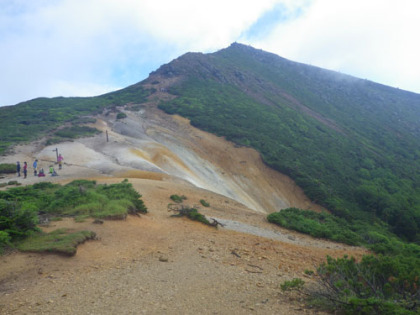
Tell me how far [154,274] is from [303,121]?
161 ft

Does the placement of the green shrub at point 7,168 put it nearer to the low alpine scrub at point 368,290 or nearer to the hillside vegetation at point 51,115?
the hillside vegetation at point 51,115

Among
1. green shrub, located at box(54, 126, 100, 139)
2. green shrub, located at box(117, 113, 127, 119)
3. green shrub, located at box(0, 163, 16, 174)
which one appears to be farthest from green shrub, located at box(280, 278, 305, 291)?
green shrub, located at box(117, 113, 127, 119)

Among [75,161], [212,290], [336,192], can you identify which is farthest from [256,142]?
[212,290]

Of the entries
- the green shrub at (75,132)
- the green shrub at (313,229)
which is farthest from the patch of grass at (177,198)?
the green shrub at (75,132)

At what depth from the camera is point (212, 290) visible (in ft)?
19.0

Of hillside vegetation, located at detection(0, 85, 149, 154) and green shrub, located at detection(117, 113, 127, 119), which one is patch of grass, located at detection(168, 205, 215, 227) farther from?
green shrub, located at detection(117, 113, 127, 119)

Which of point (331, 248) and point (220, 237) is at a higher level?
point (220, 237)

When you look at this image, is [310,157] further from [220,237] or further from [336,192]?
[220,237]

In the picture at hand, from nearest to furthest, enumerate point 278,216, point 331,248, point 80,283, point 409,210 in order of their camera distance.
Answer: point 80,283
point 331,248
point 278,216
point 409,210

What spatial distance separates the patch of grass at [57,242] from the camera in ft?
22.1

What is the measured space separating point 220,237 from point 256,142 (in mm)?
29162

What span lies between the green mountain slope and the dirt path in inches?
797

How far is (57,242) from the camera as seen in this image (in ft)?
23.2

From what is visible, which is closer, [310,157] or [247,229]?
[247,229]
